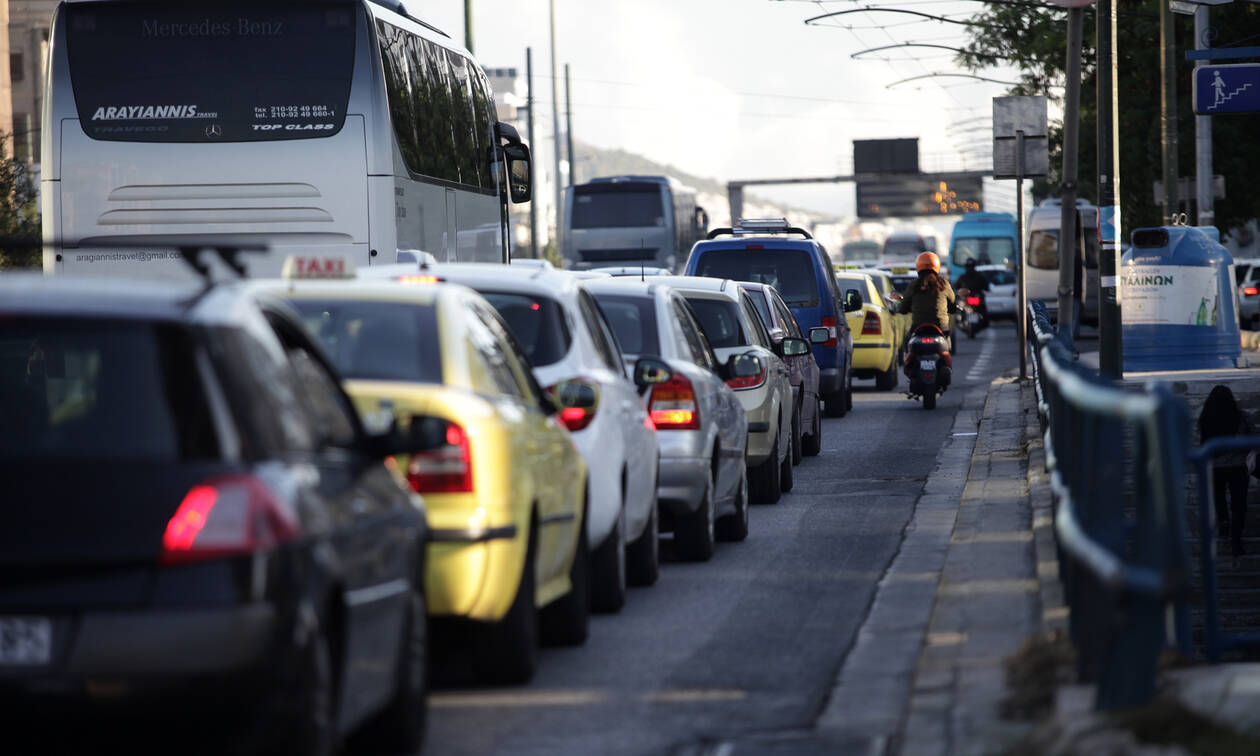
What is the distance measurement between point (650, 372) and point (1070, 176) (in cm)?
1927

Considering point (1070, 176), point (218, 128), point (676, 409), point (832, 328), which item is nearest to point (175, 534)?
point (676, 409)

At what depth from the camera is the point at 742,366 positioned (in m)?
13.8

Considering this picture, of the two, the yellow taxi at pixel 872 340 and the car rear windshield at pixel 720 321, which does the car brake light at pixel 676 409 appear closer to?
the car rear windshield at pixel 720 321

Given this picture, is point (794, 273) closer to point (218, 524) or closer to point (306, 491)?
point (306, 491)

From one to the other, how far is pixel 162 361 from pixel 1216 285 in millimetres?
23125

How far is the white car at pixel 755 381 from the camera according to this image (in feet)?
49.1

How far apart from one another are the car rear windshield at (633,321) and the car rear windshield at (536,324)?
99.4 inches

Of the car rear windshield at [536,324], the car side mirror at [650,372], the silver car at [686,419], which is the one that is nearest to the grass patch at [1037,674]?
the car rear windshield at [536,324]

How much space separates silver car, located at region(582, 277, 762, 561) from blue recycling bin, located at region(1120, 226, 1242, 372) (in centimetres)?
1448

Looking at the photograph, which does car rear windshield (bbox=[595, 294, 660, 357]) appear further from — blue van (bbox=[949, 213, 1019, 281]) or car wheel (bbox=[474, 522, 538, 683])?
blue van (bbox=[949, 213, 1019, 281])

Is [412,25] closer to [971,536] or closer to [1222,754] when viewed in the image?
[971,536]

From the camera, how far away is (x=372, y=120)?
17.2 m

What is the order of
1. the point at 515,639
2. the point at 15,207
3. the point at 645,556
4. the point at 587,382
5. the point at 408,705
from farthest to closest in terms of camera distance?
the point at 15,207, the point at 645,556, the point at 587,382, the point at 515,639, the point at 408,705

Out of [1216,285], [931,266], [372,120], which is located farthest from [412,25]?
[1216,285]
